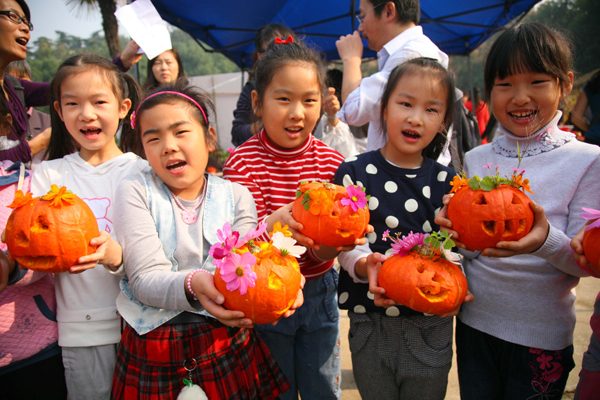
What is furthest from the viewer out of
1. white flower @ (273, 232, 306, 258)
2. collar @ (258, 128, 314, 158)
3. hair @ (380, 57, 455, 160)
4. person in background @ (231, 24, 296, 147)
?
person in background @ (231, 24, 296, 147)

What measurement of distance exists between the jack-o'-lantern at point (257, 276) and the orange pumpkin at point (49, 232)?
0.70 meters

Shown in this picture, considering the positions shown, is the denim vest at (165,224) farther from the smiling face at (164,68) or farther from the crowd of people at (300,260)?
the smiling face at (164,68)

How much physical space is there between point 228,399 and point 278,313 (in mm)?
551

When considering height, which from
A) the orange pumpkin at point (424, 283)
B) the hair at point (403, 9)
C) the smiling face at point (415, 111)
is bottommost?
the orange pumpkin at point (424, 283)

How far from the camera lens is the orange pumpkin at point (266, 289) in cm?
152

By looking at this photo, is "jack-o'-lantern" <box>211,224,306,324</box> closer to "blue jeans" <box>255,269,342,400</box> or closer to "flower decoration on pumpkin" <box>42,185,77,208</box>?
"blue jeans" <box>255,269,342,400</box>

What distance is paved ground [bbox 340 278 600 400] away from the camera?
3.10 m

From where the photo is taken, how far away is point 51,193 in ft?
5.68

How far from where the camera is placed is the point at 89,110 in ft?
7.07

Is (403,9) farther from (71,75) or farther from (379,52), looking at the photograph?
(71,75)

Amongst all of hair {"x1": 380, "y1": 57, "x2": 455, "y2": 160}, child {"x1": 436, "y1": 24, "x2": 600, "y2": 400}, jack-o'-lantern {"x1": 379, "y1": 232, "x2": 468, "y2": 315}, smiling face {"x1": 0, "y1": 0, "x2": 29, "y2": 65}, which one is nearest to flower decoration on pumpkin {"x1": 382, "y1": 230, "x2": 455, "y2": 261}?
→ jack-o'-lantern {"x1": 379, "y1": 232, "x2": 468, "y2": 315}

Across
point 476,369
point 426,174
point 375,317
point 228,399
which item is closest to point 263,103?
point 426,174

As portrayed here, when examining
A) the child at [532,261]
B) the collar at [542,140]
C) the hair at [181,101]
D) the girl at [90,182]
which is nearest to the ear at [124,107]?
the girl at [90,182]

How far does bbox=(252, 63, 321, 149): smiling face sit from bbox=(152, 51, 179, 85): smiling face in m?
2.28
